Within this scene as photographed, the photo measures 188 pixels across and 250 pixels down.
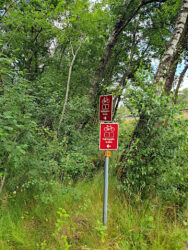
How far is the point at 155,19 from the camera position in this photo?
7.89 meters

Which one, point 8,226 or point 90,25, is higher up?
point 90,25

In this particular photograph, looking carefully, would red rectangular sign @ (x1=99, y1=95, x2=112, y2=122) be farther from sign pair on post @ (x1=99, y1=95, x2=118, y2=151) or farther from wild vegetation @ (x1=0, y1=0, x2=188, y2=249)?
wild vegetation @ (x1=0, y1=0, x2=188, y2=249)

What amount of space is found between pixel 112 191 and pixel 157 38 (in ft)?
29.7

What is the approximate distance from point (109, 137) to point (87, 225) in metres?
1.46

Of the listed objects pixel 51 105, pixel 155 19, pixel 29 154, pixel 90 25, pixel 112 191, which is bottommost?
pixel 112 191

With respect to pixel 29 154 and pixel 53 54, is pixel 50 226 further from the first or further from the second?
pixel 53 54

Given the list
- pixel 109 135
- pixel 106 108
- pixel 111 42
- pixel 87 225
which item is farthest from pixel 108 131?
pixel 111 42

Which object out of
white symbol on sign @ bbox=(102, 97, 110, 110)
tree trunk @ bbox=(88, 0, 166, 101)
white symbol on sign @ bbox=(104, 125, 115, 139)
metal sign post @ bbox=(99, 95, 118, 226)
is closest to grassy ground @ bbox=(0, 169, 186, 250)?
metal sign post @ bbox=(99, 95, 118, 226)

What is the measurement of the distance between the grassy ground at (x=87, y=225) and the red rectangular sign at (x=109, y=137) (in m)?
0.98

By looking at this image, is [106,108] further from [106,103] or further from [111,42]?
[111,42]

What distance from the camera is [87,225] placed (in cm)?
222

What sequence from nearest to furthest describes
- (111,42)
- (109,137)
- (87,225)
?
(109,137) → (87,225) → (111,42)

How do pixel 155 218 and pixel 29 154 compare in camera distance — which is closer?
pixel 155 218

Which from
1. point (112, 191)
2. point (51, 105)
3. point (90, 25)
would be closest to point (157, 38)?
point (90, 25)
